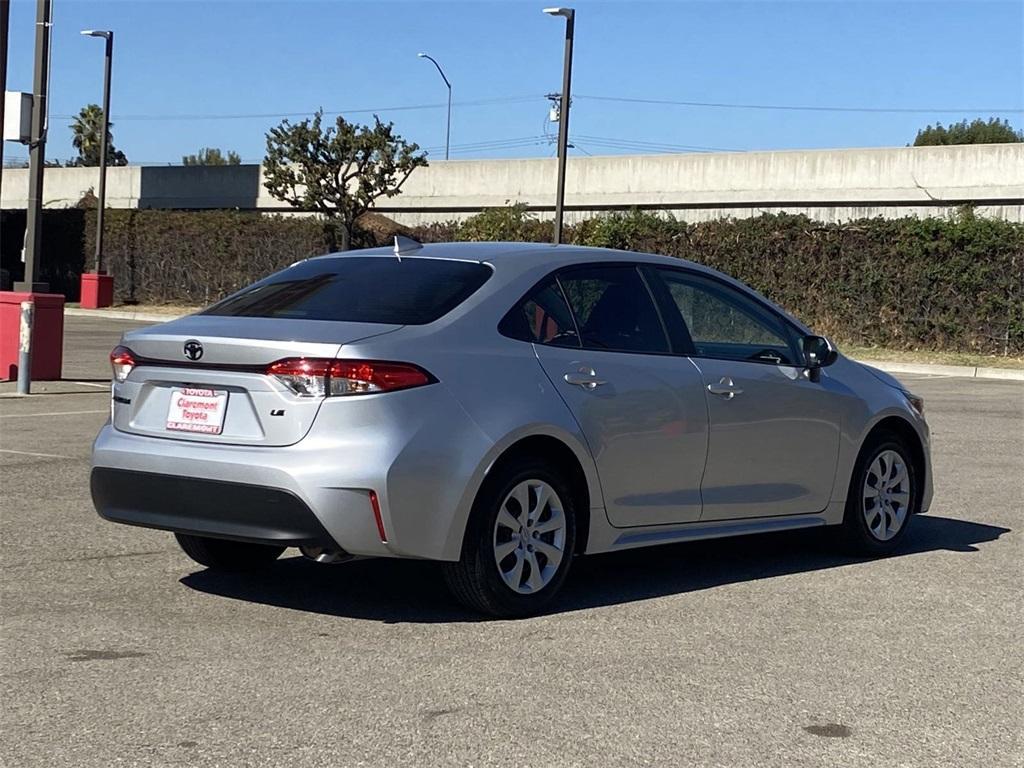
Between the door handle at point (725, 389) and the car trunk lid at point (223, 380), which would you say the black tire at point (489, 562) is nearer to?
the car trunk lid at point (223, 380)

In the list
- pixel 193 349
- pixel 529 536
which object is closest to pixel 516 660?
pixel 529 536

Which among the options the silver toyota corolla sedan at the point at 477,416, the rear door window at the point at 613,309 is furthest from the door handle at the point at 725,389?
the rear door window at the point at 613,309

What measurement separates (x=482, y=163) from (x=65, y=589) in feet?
135

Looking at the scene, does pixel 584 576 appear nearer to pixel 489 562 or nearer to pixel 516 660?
pixel 489 562

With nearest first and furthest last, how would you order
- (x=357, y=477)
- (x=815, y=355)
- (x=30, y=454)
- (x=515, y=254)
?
(x=357, y=477) < (x=515, y=254) < (x=815, y=355) < (x=30, y=454)

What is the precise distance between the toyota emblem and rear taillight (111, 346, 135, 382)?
14.4 inches

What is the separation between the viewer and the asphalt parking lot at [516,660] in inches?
184

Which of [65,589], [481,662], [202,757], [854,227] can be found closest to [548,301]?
[481,662]

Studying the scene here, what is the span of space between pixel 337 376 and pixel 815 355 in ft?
9.58

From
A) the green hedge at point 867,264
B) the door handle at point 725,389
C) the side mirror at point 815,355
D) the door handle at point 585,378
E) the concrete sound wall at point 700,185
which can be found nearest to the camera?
the door handle at point 585,378

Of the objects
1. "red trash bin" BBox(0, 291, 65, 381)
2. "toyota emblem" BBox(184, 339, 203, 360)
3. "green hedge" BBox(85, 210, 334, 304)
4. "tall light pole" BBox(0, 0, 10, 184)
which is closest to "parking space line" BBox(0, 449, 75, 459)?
"toyota emblem" BBox(184, 339, 203, 360)

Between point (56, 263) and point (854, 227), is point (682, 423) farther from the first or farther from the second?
point (56, 263)

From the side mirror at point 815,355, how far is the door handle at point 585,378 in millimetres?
1548

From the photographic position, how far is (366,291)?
21.8 feet
